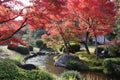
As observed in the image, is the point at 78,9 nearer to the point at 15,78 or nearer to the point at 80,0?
the point at 80,0

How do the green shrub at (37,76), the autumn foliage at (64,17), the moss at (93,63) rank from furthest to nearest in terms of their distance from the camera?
the moss at (93,63), the autumn foliage at (64,17), the green shrub at (37,76)

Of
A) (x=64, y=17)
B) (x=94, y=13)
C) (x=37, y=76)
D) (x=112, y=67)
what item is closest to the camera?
(x=37, y=76)

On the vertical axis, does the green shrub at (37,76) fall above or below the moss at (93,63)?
above

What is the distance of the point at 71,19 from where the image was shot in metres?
22.2

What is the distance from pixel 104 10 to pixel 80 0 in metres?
2.14

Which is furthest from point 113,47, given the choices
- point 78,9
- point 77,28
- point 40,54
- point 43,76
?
point 43,76

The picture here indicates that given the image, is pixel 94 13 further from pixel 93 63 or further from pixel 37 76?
pixel 37 76

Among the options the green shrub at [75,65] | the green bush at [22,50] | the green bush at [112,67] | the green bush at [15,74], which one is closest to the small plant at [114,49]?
the green shrub at [75,65]

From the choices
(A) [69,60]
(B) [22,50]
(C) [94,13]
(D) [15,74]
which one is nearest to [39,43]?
(B) [22,50]

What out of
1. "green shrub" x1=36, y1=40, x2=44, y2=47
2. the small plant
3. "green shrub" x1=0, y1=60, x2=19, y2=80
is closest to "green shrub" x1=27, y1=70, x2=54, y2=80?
"green shrub" x1=0, y1=60, x2=19, y2=80

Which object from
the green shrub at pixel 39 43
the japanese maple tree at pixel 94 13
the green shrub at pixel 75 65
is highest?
the japanese maple tree at pixel 94 13

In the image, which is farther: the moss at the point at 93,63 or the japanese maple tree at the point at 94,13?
the japanese maple tree at the point at 94,13

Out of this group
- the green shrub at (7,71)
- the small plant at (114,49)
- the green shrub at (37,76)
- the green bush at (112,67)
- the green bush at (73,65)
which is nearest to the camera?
the green shrub at (7,71)

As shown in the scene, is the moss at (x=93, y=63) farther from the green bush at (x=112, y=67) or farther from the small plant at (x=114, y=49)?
the small plant at (x=114, y=49)
